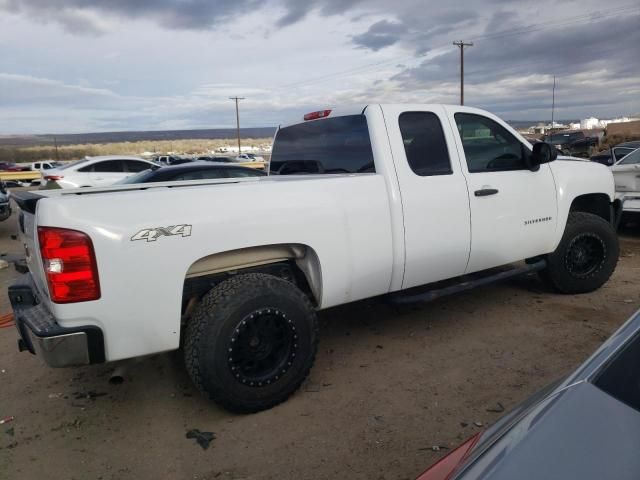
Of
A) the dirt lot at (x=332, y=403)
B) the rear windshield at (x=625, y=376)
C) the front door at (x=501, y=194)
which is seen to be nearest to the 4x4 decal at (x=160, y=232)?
the dirt lot at (x=332, y=403)

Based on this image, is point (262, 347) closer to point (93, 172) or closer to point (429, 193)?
point (429, 193)

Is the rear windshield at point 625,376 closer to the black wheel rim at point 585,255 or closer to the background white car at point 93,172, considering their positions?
the black wheel rim at point 585,255

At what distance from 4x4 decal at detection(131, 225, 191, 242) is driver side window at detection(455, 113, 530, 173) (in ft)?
8.15

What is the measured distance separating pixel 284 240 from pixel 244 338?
670mm

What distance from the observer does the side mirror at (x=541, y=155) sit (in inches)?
177

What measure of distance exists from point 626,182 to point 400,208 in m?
6.41

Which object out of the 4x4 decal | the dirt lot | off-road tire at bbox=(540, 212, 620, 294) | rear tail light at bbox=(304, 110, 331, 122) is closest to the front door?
off-road tire at bbox=(540, 212, 620, 294)

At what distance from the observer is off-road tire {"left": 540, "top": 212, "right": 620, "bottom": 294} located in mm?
5102

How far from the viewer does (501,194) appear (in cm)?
438

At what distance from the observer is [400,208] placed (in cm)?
376

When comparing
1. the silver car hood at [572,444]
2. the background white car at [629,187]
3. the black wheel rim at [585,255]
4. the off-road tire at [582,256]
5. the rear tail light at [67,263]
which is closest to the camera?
the silver car hood at [572,444]

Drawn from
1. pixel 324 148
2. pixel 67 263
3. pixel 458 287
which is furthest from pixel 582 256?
pixel 67 263

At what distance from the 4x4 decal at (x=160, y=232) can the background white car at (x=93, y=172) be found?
13.2 meters

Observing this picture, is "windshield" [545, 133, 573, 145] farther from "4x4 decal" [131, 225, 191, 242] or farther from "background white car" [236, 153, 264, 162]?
"4x4 decal" [131, 225, 191, 242]
